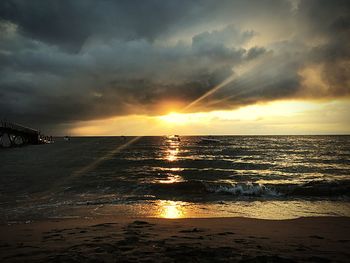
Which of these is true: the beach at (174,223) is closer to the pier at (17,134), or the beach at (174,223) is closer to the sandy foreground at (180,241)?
the sandy foreground at (180,241)

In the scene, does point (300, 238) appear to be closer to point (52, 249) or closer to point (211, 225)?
point (211, 225)

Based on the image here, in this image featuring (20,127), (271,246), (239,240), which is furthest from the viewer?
(20,127)

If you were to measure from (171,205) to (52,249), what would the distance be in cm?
826

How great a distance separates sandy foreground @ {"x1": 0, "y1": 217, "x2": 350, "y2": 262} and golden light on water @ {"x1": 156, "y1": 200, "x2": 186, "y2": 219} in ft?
4.68

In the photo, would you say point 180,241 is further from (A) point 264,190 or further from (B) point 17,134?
(B) point 17,134

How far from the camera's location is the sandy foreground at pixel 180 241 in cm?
595

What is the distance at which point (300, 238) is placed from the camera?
26.4 ft

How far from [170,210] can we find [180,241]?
595cm

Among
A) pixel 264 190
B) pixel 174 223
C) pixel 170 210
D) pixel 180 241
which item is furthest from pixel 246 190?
pixel 180 241

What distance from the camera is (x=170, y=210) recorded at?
1304 cm

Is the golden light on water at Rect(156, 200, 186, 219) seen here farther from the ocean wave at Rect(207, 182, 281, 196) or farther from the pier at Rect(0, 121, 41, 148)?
the pier at Rect(0, 121, 41, 148)

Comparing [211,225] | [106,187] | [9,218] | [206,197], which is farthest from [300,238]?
[106,187]

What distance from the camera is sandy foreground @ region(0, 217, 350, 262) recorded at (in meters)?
5.95

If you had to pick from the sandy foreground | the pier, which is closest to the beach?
the sandy foreground
